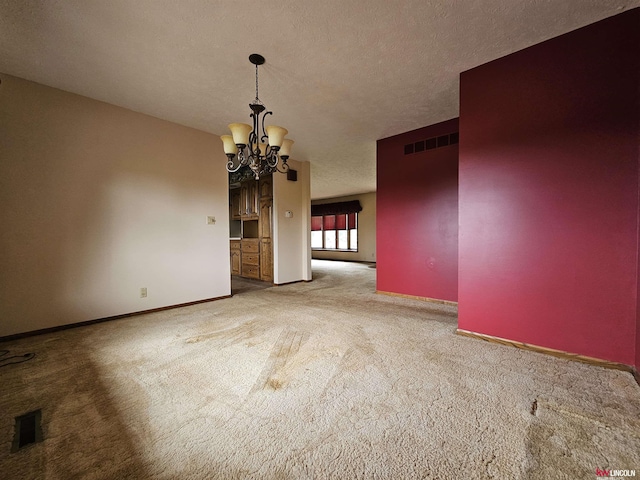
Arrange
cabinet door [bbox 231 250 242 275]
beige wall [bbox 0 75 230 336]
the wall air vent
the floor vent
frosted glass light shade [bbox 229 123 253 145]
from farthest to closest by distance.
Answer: cabinet door [bbox 231 250 242 275] < the wall air vent < beige wall [bbox 0 75 230 336] < frosted glass light shade [bbox 229 123 253 145] < the floor vent

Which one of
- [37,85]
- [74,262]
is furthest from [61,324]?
[37,85]

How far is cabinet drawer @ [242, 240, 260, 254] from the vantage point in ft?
19.3

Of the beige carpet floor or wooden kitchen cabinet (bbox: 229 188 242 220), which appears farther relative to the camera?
wooden kitchen cabinet (bbox: 229 188 242 220)

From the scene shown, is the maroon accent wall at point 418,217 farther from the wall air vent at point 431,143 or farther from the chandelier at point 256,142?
the chandelier at point 256,142

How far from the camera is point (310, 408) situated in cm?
148

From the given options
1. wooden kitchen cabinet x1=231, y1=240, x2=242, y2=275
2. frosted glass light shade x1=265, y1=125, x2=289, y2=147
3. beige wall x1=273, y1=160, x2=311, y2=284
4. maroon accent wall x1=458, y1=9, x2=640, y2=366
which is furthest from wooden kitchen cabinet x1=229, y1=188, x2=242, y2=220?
maroon accent wall x1=458, y1=9, x2=640, y2=366

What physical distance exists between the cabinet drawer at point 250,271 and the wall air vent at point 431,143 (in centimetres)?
399

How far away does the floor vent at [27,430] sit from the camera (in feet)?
4.09

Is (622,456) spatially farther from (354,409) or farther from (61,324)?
(61,324)

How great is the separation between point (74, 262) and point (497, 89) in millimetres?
4819

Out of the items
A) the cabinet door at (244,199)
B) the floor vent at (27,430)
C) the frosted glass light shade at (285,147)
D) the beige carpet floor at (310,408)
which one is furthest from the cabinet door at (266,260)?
the floor vent at (27,430)

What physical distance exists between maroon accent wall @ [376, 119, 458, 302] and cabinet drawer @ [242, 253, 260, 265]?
9.37ft

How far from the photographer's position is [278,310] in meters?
3.46

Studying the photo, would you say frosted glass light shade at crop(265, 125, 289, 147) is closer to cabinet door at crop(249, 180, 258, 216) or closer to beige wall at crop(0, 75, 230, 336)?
beige wall at crop(0, 75, 230, 336)
